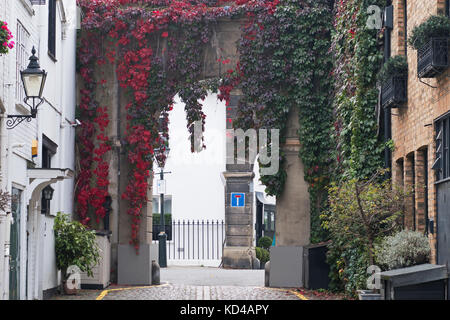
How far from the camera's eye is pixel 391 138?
49.5 feet

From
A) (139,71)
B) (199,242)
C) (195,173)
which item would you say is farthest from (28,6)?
(195,173)

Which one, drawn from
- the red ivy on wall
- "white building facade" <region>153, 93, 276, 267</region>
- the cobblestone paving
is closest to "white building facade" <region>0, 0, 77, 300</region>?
the red ivy on wall

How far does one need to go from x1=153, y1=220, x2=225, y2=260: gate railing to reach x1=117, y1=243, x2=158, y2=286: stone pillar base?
10752mm

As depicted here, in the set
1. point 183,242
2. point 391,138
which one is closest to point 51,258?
point 391,138

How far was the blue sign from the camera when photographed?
2938 centimetres

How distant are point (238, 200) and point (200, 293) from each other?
42.1ft

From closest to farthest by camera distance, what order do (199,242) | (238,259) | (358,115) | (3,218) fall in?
(3,218), (358,115), (238,259), (199,242)

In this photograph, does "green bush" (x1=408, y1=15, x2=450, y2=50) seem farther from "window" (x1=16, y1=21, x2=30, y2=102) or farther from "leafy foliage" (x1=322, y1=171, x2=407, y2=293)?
"window" (x1=16, y1=21, x2=30, y2=102)

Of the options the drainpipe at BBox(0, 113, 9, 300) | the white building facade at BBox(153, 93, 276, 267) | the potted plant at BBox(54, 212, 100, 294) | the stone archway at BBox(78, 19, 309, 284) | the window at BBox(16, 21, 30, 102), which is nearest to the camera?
the drainpipe at BBox(0, 113, 9, 300)

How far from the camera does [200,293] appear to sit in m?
16.7

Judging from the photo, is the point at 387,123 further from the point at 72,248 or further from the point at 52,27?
the point at 52,27

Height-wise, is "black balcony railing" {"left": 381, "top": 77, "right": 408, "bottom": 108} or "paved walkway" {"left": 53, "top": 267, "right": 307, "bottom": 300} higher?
"black balcony railing" {"left": 381, "top": 77, "right": 408, "bottom": 108}

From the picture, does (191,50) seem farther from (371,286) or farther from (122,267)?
(371,286)

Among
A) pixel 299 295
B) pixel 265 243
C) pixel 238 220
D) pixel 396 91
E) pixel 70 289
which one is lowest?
pixel 299 295
